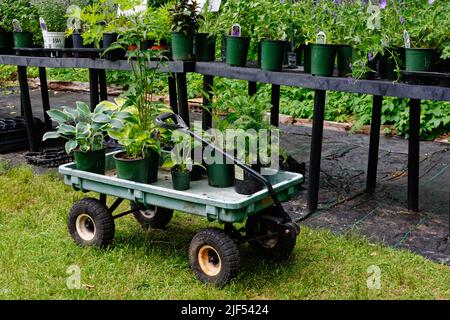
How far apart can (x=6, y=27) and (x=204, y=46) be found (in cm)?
235

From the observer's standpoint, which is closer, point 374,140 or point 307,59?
point 307,59

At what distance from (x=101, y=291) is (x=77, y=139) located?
38.2 inches

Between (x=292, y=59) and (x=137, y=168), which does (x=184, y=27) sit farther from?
(x=137, y=168)

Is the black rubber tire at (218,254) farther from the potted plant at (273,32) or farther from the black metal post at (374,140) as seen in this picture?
the black metal post at (374,140)

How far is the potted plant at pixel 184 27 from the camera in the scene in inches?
173

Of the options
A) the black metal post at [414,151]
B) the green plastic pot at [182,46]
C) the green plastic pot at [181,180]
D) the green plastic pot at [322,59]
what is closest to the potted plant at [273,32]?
the green plastic pot at [322,59]

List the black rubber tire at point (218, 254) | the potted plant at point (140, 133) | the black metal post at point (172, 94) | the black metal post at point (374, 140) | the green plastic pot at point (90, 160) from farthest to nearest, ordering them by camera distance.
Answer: the black metal post at point (172, 94) → the black metal post at point (374, 140) → the green plastic pot at point (90, 160) → the potted plant at point (140, 133) → the black rubber tire at point (218, 254)

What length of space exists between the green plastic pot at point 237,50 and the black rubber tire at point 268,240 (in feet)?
4.95

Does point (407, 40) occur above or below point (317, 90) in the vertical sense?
above

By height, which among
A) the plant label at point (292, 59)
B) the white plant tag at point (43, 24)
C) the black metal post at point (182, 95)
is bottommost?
the black metal post at point (182, 95)

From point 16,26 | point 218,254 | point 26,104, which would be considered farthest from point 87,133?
point 16,26

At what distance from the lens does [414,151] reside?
4027 mm

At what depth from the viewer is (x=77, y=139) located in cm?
347
